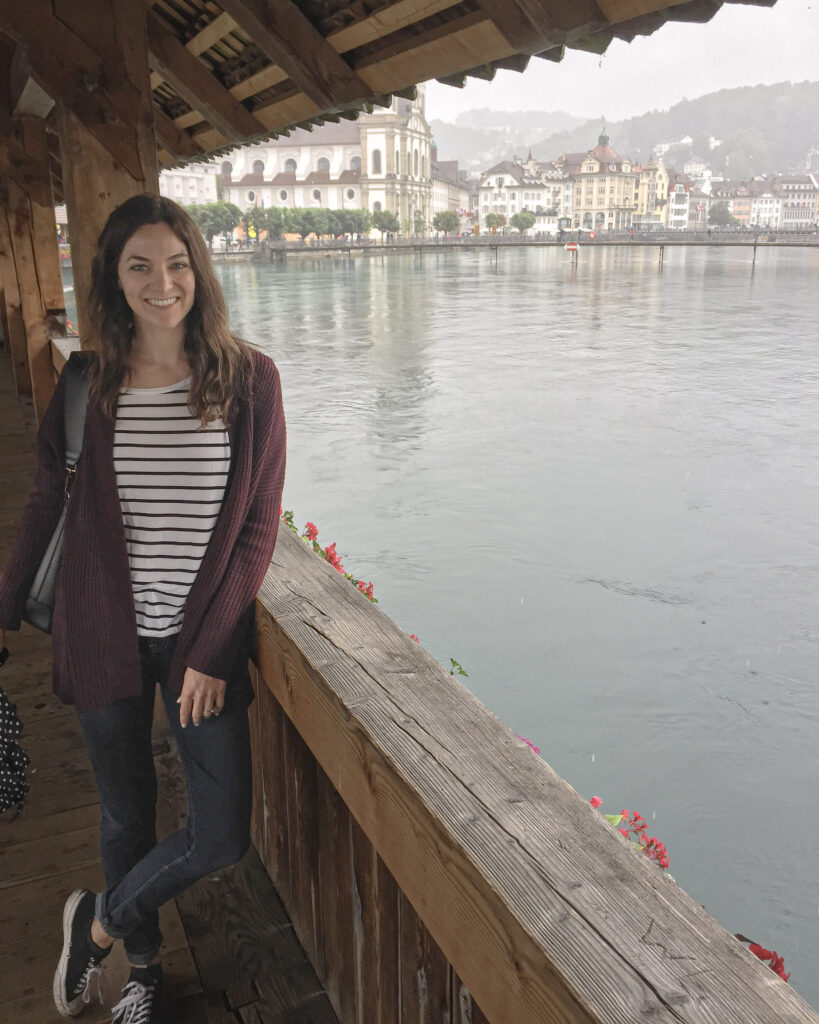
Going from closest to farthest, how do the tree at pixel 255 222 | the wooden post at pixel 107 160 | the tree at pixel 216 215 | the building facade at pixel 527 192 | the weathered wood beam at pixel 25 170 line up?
the wooden post at pixel 107 160 < the weathered wood beam at pixel 25 170 < the tree at pixel 216 215 < the tree at pixel 255 222 < the building facade at pixel 527 192

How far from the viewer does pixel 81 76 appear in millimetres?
2084

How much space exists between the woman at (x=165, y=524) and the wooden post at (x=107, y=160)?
85 centimetres

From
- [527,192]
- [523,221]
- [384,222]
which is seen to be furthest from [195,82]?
[527,192]

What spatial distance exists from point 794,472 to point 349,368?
568 inches

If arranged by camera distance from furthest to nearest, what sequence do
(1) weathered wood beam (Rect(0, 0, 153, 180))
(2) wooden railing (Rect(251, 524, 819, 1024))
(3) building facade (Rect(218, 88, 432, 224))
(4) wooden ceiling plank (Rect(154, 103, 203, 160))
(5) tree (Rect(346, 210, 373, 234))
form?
1. (3) building facade (Rect(218, 88, 432, 224))
2. (5) tree (Rect(346, 210, 373, 234))
3. (4) wooden ceiling plank (Rect(154, 103, 203, 160))
4. (1) weathered wood beam (Rect(0, 0, 153, 180))
5. (2) wooden railing (Rect(251, 524, 819, 1024))

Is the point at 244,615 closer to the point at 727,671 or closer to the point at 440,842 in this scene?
the point at 440,842

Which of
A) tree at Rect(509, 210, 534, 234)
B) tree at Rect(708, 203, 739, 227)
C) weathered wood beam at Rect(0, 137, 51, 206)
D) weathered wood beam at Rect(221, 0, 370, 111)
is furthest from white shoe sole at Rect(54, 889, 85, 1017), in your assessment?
tree at Rect(708, 203, 739, 227)

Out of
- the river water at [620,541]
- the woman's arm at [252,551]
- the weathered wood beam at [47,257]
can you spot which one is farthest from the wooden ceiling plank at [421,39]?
the river water at [620,541]

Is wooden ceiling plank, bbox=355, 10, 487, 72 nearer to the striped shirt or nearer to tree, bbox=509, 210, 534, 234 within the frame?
the striped shirt

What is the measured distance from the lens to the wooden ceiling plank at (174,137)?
454 centimetres

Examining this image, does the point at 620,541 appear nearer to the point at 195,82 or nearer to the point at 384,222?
the point at 195,82

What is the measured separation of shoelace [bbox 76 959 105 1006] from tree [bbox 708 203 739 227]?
153 metres

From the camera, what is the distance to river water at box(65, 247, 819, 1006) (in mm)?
11633

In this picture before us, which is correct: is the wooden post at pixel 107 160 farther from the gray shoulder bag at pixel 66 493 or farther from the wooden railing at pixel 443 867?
the wooden railing at pixel 443 867
